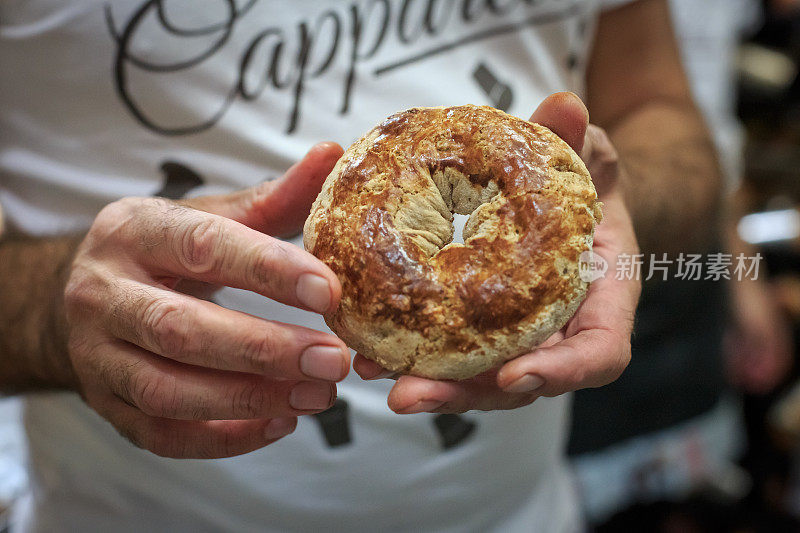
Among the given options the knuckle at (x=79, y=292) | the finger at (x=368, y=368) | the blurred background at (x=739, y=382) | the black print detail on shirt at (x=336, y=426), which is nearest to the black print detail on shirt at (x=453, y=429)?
the black print detail on shirt at (x=336, y=426)

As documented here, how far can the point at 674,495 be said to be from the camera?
272 centimetres

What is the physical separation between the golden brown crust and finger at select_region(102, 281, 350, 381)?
0.11 meters

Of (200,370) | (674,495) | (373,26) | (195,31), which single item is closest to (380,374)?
(200,370)

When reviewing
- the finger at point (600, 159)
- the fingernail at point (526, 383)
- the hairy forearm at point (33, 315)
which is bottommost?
the hairy forearm at point (33, 315)

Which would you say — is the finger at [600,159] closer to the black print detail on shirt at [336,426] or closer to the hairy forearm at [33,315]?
the black print detail on shirt at [336,426]

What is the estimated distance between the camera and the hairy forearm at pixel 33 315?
3.78 feet

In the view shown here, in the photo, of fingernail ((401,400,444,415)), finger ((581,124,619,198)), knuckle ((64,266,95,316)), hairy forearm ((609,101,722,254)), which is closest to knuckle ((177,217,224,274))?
knuckle ((64,266,95,316))

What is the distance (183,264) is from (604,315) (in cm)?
61

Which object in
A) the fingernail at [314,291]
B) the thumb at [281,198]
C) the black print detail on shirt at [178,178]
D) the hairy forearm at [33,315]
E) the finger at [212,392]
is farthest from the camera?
the black print detail on shirt at [178,178]

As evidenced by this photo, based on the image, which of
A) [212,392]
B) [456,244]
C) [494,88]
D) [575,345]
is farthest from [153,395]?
[494,88]

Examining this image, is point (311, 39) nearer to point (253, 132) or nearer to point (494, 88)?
point (253, 132)

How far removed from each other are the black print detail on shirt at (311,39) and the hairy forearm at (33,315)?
39cm

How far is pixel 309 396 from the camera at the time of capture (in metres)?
0.82

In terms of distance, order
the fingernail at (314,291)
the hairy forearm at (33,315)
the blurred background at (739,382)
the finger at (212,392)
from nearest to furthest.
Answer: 1. the fingernail at (314,291)
2. the finger at (212,392)
3. the hairy forearm at (33,315)
4. the blurred background at (739,382)
